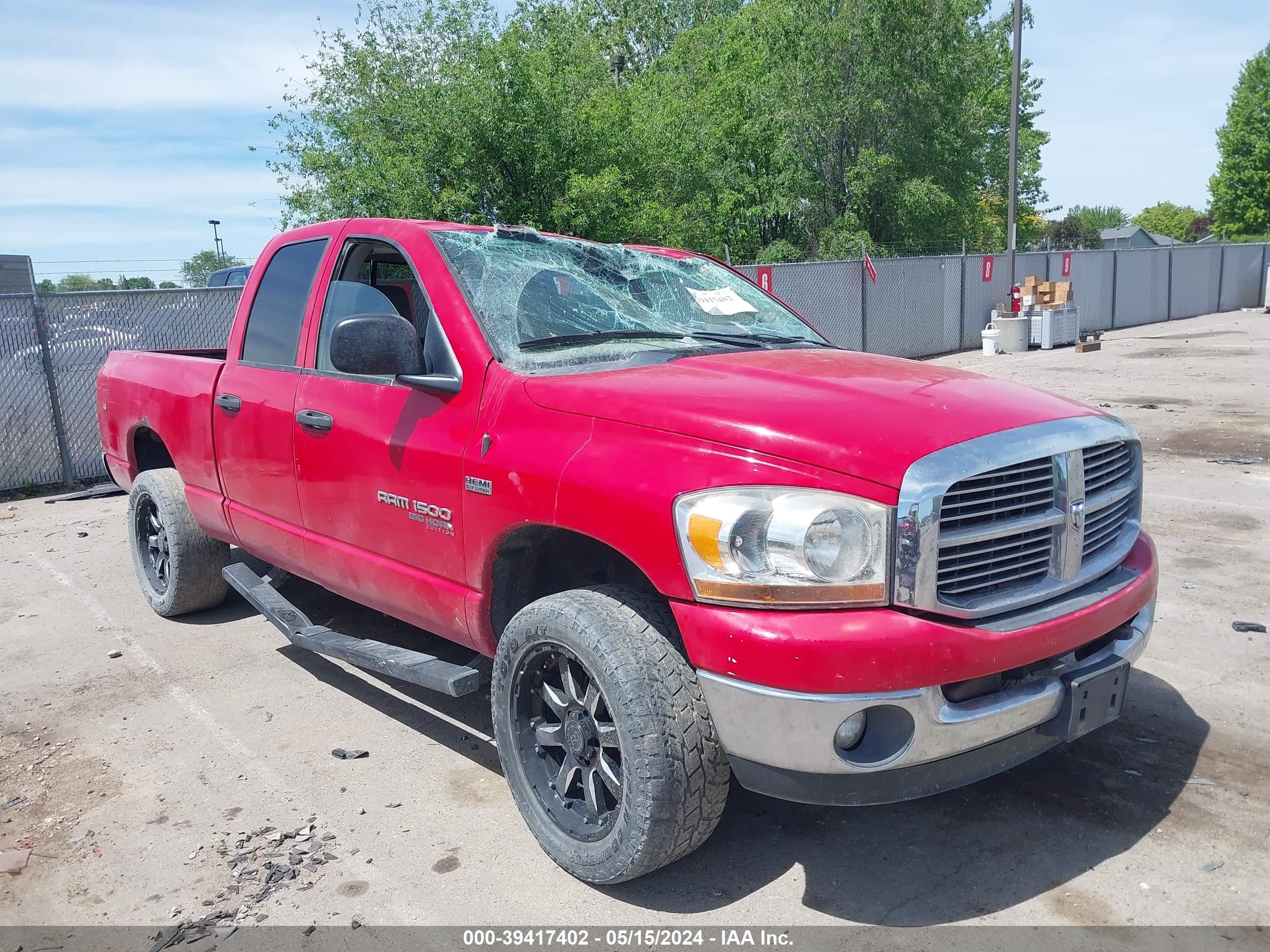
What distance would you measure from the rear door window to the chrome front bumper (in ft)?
9.09

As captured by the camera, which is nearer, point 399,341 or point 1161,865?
point 1161,865

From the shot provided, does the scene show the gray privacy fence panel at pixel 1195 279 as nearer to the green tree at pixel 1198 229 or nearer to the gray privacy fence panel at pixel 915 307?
the gray privacy fence panel at pixel 915 307

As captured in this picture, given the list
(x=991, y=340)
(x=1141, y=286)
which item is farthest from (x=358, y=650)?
(x=1141, y=286)

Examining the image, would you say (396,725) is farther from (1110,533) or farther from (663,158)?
(663,158)

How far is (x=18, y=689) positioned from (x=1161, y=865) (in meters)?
5.03

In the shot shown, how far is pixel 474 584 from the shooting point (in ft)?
11.2

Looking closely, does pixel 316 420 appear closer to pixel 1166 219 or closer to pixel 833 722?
pixel 833 722

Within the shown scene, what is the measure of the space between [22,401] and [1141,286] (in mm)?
29525

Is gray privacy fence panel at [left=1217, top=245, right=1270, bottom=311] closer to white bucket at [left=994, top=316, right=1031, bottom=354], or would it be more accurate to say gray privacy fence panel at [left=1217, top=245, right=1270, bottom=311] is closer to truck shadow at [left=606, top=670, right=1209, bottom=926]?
white bucket at [left=994, top=316, right=1031, bottom=354]

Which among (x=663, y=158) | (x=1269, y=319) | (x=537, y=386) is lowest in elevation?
(x=1269, y=319)

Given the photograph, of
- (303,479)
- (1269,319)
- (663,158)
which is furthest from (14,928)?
(1269,319)

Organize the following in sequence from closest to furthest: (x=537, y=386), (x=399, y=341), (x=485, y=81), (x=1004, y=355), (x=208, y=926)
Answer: (x=208, y=926), (x=537, y=386), (x=399, y=341), (x=485, y=81), (x=1004, y=355)

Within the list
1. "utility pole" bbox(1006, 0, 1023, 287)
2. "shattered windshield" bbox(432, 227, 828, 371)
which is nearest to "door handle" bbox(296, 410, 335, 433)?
"shattered windshield" bbox(432, 227, 828, 371)

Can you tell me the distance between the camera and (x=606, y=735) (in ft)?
9.67
